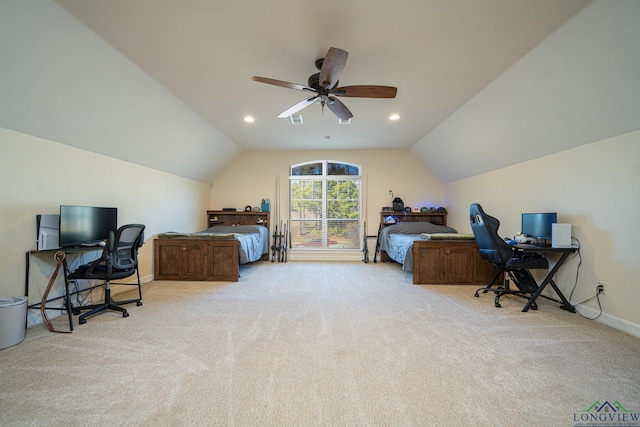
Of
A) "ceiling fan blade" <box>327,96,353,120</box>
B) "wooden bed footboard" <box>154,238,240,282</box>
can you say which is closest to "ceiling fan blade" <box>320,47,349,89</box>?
"ceiling fan blade" <box>327,96,353,120</box>

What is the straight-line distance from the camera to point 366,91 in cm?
279

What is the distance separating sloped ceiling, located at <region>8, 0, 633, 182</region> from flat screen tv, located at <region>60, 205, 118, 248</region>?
0.83 metres

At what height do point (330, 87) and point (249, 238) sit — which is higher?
point (330, 87)

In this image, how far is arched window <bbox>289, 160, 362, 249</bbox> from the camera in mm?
6887

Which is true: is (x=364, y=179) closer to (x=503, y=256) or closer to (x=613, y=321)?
(x=503, y=256)

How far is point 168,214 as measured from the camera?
507 cm

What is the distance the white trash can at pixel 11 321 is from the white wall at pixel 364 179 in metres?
4.62

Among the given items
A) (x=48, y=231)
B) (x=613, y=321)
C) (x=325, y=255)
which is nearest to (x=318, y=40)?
(x=48, y=231)

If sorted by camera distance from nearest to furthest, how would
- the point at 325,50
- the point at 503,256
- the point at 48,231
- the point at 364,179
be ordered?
the point at 325,50, the point at 48,231, the point at 503,256, the point at 364,179

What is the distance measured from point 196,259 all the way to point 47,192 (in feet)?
7.03

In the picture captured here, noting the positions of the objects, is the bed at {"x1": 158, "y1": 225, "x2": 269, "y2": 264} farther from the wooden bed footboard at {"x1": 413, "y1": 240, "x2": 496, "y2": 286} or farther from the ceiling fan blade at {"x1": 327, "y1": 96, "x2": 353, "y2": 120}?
the wooden bed footboard at {"x1": 413, "y1": 240, "x2": 496, "y2": 286}

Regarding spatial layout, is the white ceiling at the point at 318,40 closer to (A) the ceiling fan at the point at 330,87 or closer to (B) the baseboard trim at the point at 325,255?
(A) the ceiling fan at the point at 330,87

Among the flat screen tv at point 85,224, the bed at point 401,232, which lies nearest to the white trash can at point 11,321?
the flat screen tv at point 85,224

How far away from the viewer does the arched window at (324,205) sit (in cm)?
689
